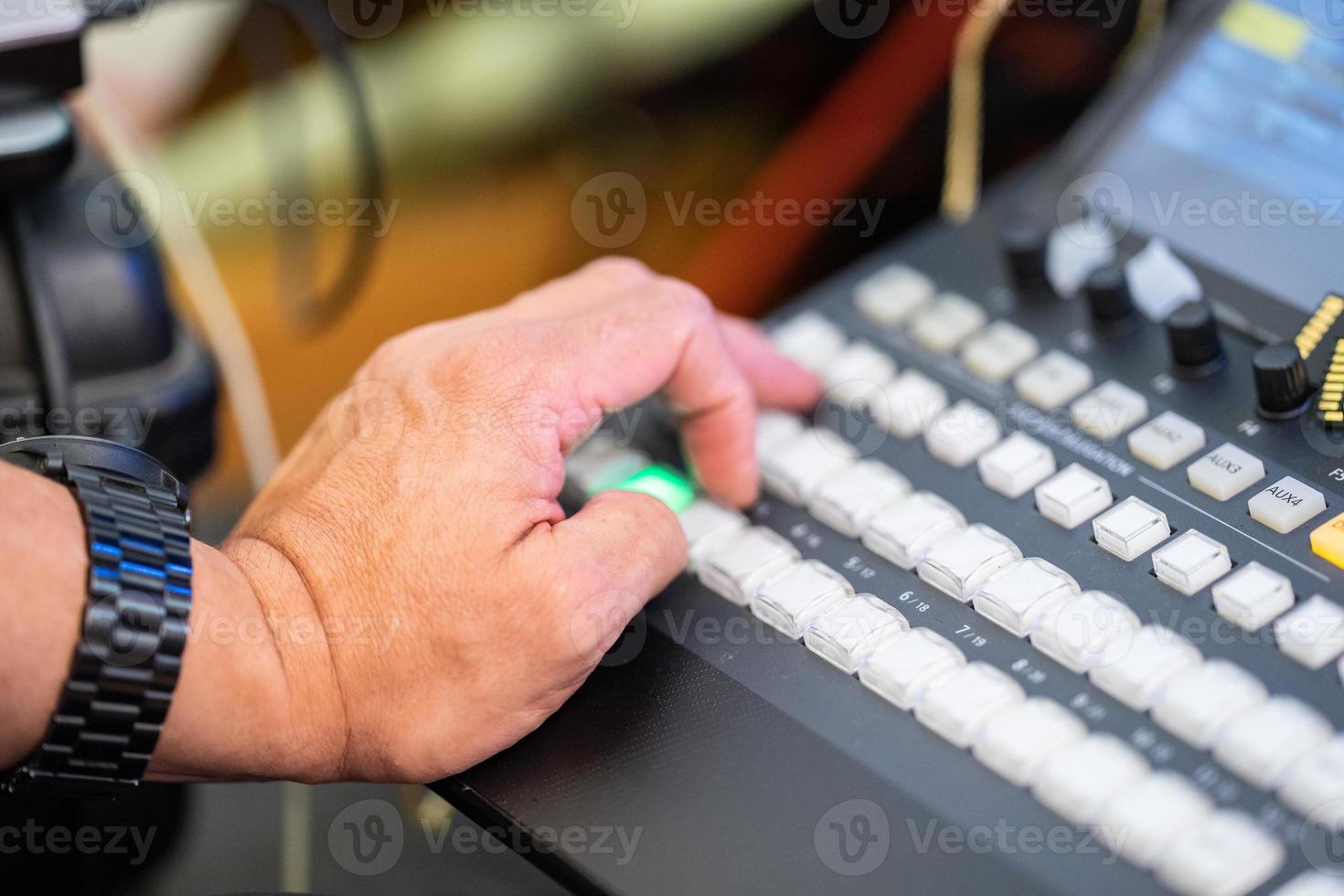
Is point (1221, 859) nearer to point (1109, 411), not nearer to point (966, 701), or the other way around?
point (966, 701)

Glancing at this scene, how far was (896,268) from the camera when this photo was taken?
69 centimetres

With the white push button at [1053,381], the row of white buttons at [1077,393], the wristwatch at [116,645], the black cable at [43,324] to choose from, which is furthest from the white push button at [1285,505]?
the black cable at [43,324]

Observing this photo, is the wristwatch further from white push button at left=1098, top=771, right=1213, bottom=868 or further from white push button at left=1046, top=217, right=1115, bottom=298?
white push button at left=1046, top=217, right=1115, bottom=298

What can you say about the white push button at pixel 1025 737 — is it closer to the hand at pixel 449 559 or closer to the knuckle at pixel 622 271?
the hand at pixel 449 559

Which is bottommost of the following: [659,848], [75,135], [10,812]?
[10,812]

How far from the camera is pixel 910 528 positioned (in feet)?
1.75

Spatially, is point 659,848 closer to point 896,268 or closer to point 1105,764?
point 1105,764

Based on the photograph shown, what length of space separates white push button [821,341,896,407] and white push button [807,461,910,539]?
56 mm

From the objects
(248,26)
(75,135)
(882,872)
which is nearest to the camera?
(882,872)

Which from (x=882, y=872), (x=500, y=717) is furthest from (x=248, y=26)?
(x=882, y=872)

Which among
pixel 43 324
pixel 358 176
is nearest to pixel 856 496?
pixel 43 324

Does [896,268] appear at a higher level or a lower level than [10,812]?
higher

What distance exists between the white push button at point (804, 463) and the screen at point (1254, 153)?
21cm

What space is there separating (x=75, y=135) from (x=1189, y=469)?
0.56 m
